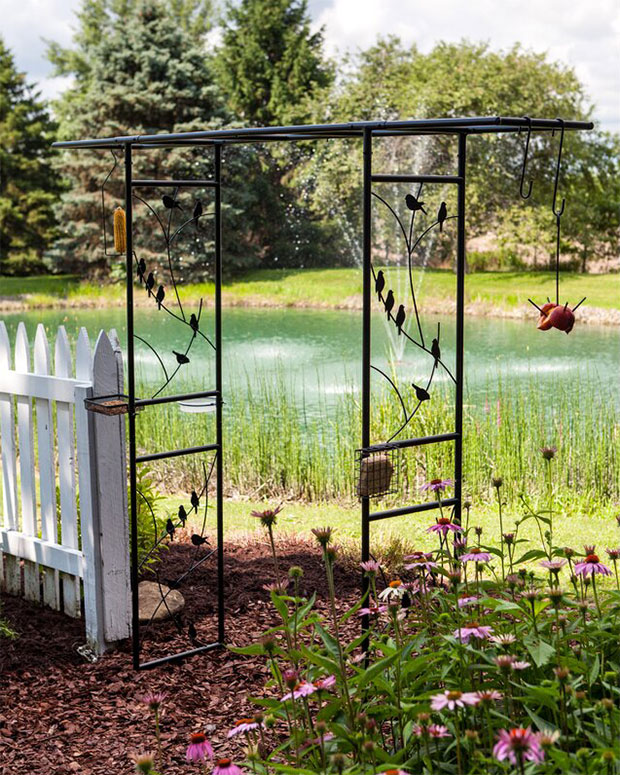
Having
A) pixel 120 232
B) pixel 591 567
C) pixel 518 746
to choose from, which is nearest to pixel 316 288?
pixel 120 232

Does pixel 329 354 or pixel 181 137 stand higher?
pixel 181 137

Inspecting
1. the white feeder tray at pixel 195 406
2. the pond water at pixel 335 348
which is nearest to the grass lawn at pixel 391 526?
the white feeder tray at pixel 195 406

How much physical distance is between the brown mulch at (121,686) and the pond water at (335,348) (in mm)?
4572

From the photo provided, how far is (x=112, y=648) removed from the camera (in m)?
3.37

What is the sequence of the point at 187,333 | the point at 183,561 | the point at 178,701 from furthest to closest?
the point at 187,333
the point at 183,561
the point at 178,701

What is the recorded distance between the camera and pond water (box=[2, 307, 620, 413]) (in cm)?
1060

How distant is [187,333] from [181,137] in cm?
1270

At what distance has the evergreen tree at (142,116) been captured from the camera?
68.1ft

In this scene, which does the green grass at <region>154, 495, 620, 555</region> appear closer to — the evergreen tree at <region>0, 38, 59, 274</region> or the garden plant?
the garden plant

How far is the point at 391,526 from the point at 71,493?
205 cm

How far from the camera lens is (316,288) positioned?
2141cm

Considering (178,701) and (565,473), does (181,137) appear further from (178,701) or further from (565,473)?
(565,473)

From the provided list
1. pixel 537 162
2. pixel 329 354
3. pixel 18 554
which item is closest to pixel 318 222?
pixel 537 162

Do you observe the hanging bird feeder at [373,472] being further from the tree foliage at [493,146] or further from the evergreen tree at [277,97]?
the evergreen tree at [277,97]
